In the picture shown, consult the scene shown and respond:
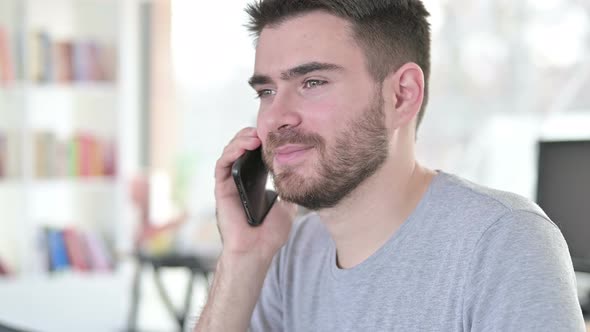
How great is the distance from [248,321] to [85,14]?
12.0ft

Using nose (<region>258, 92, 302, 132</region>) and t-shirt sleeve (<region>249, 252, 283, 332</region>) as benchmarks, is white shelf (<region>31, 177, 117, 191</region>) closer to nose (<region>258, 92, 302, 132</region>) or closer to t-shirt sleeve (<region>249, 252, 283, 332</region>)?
t-shirt sleeve (<region>249, 252, 283, 332</region>)

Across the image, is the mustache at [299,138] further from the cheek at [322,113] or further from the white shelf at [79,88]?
the white shelf at [79,88]

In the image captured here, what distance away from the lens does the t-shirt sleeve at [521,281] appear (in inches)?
40.6

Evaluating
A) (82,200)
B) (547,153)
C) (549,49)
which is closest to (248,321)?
(547,153)

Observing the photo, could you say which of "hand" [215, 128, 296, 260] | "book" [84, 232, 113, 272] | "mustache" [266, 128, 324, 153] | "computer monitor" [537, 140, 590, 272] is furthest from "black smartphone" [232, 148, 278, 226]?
"book" [84, 232, 113, 272]

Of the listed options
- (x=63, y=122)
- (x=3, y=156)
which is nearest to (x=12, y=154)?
(x=3, y=156)

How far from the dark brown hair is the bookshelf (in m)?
3.30

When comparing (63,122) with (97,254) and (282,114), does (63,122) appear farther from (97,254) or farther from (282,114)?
(282,114)

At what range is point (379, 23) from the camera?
4.64 ft

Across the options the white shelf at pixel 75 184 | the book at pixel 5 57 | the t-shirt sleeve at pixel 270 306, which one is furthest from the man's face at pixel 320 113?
the white shelf at pixel 75 184

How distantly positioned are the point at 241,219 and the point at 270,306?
174mm

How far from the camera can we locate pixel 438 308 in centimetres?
122

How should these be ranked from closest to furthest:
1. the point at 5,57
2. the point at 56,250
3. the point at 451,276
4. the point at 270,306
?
the point at 451,276 < the point at 270,306 < the point at 5,57 < the point at 56,250

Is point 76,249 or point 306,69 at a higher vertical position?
point 306,69
